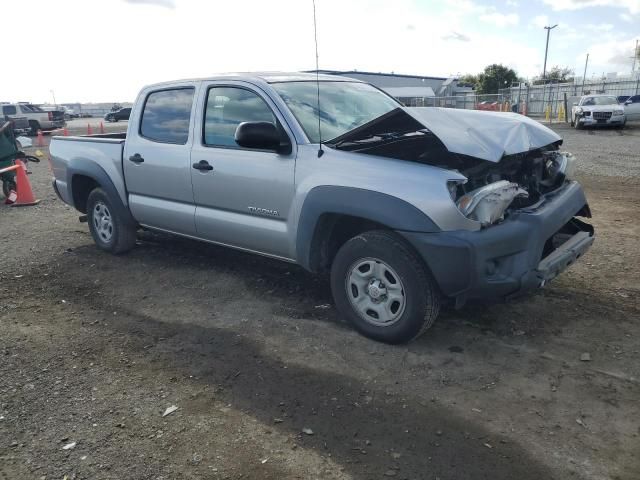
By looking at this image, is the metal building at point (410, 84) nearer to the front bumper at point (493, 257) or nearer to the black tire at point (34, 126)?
the black tire at point (34, 126)

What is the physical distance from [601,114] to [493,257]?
68.3ft

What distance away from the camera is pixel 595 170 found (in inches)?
425

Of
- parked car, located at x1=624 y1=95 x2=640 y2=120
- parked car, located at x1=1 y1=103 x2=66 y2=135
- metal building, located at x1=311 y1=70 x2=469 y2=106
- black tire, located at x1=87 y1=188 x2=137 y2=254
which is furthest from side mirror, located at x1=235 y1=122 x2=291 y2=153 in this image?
metal building, located at x1=311 y1=70 x2=469 y2=106

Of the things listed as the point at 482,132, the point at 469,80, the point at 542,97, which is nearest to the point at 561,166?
the point at 482,132

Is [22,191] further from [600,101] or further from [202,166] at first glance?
[600,101]

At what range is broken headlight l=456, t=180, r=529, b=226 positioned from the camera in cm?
→ 324

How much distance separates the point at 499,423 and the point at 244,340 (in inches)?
74.4

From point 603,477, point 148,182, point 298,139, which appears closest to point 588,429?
point 603,477

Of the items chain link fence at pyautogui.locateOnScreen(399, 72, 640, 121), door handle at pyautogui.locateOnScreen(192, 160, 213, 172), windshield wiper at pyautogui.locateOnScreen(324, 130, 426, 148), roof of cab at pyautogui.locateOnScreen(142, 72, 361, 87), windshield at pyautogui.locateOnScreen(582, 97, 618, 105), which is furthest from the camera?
chain link fence at pyautogui.locateOnScreen(399, 72, 640, 121)

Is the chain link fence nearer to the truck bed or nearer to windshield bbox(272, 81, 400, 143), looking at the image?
the truck bed

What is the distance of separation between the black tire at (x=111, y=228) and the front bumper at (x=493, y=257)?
12.1 feet

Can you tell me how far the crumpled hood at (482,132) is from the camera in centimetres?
342

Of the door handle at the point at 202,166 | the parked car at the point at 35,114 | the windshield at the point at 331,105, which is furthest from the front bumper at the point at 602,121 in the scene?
the parked car at the point at 35,114

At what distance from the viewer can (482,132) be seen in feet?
12.1
